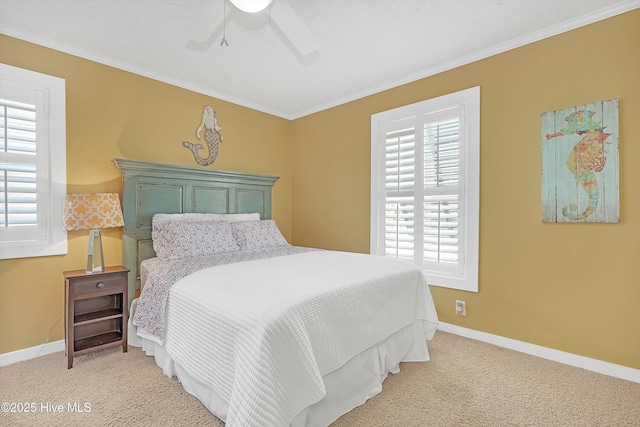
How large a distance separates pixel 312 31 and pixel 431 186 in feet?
5.84

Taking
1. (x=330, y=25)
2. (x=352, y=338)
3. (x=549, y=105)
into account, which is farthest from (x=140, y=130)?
(x=549, y=105)

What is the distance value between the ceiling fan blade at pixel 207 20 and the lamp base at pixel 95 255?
1.72 metres

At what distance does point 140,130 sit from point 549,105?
3.66m

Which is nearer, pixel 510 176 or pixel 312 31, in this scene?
pixel 312 31

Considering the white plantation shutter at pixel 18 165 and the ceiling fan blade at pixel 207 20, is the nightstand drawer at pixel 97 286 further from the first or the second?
the ceiling fan blade at pixel 207 20

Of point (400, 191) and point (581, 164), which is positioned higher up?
point (581, 164)

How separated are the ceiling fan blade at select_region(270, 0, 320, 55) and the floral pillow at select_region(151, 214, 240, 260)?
72.3 inches

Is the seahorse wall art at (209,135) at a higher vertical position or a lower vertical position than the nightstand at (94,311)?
higher

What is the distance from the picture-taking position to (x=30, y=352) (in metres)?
2.51

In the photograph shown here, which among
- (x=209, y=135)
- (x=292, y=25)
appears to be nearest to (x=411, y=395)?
(x=292, y=25)

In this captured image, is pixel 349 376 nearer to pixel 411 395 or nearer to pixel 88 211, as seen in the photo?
pixel 411 395

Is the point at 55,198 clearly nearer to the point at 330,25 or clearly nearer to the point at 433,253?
the point at 330,25

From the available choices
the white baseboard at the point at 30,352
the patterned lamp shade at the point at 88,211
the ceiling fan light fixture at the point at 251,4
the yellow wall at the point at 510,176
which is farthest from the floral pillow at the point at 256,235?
the ceiling fan light fixture at the point at 251,4

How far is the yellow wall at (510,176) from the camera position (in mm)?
2207
